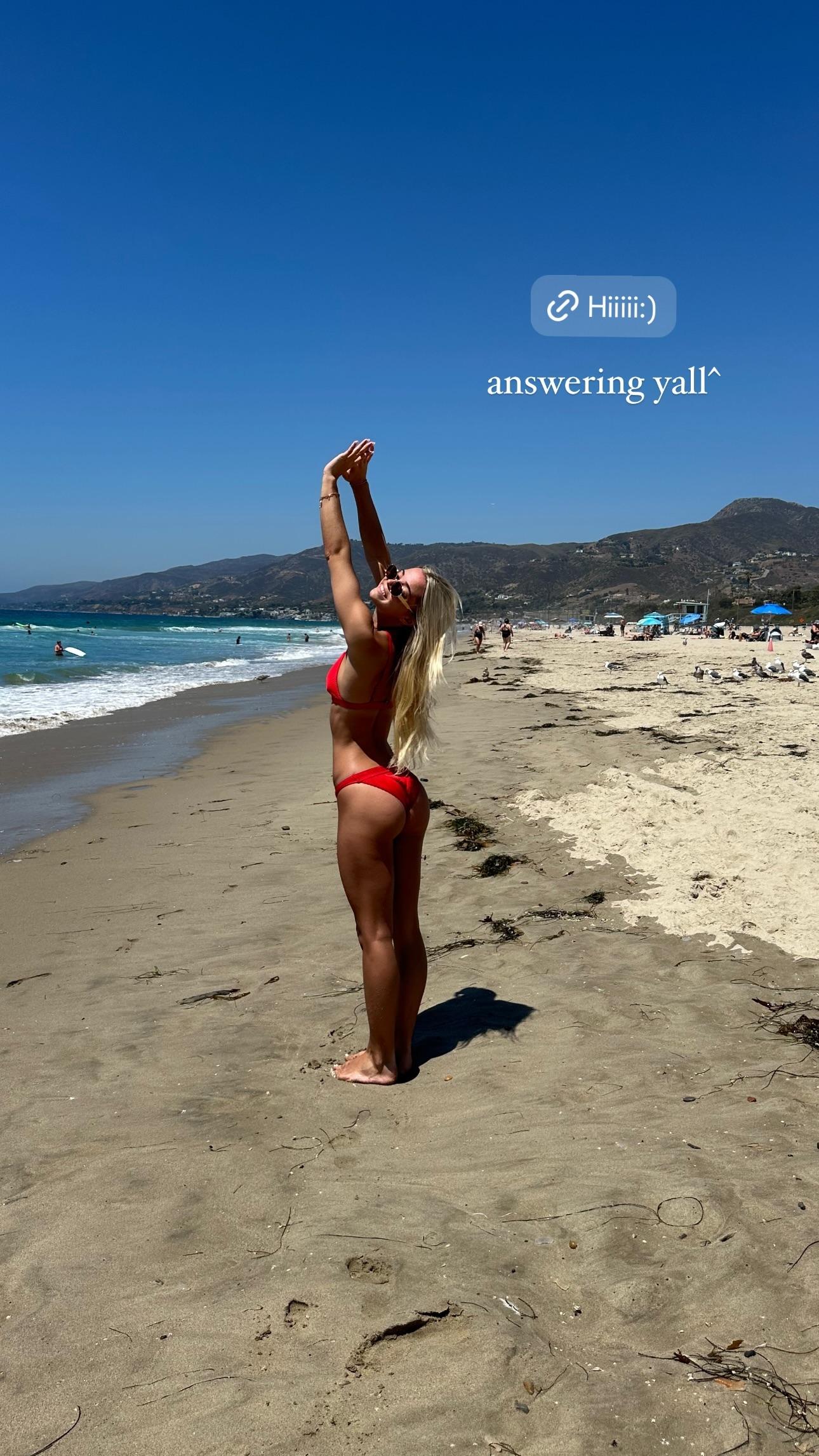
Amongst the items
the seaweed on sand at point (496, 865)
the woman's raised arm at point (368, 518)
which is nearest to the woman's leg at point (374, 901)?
the woman's raised arm at point (368, 518)

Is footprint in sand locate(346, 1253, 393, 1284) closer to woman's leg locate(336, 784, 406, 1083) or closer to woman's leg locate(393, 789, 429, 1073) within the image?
Result: woman's leg locate(336, 784, 406, 1083)

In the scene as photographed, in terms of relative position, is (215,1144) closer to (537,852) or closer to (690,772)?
(537,852)

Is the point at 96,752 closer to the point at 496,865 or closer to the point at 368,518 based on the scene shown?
the point at 496,865

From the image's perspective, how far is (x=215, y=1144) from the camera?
2713 millimetres

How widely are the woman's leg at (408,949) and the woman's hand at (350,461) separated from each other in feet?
3.86

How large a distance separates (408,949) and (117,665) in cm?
2985

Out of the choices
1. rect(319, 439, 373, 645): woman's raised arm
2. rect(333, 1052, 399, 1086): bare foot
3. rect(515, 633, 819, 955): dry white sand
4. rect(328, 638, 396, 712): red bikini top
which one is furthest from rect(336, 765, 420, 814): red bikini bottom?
rect(515, 633, 819, 955): dry white sand

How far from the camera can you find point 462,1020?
3.67 meters

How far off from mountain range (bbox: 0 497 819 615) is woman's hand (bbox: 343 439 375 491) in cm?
6163

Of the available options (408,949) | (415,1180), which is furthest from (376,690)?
(415,1180)

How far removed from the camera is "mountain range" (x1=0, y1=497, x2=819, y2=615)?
311 feet

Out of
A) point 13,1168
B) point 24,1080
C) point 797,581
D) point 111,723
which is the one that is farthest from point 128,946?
point 797,581

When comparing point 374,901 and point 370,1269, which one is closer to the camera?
point 370,1269

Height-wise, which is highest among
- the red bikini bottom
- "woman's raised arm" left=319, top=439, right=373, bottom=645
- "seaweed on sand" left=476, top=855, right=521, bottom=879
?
"woman's raised arm" left=319, top=439, right=373, bottom=645
